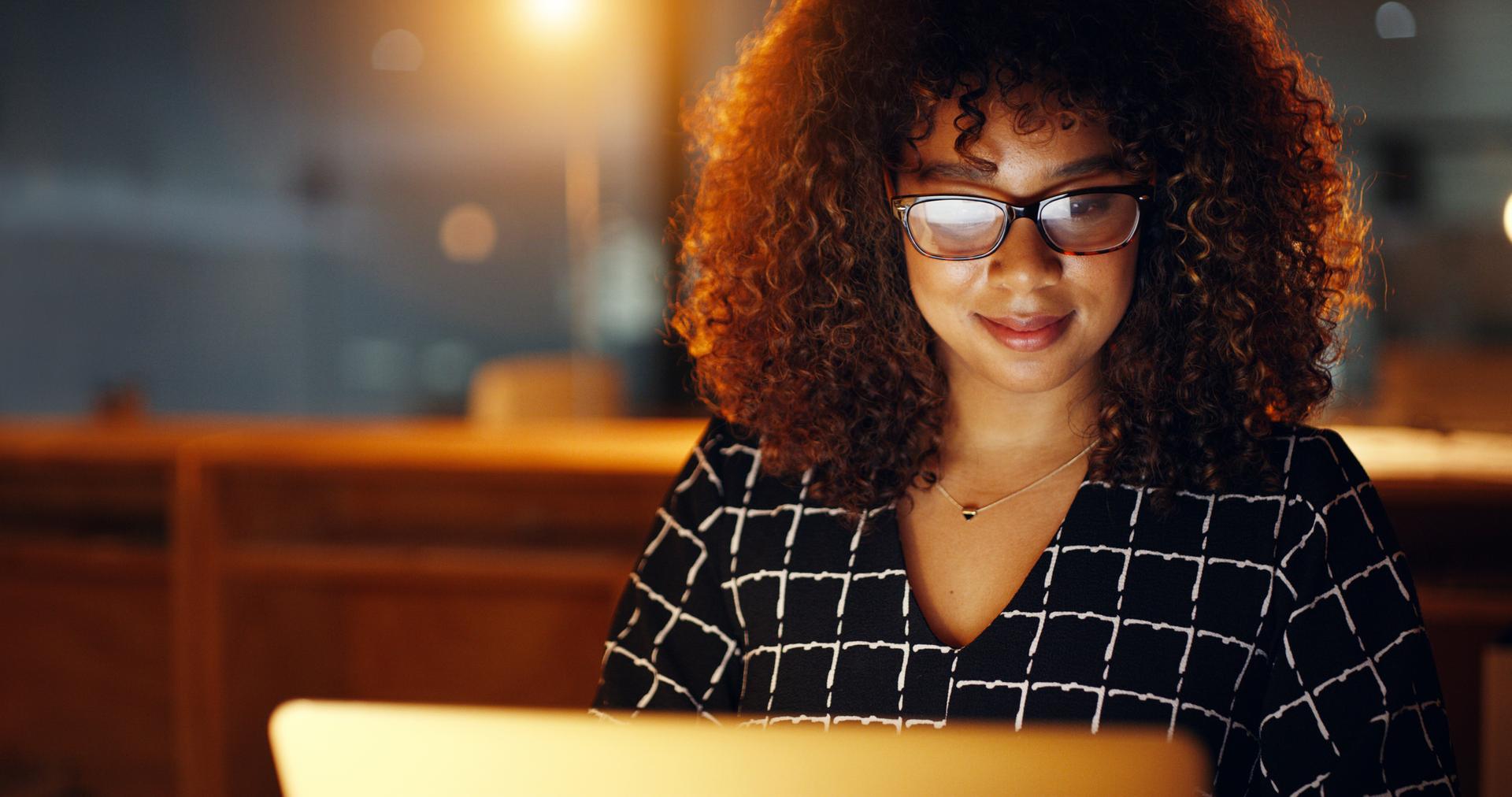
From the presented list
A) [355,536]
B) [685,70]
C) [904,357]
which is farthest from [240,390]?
[904,357]

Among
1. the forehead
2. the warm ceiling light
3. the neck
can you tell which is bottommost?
the neck

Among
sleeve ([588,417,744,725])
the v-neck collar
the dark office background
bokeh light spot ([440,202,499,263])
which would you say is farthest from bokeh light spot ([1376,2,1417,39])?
sleeve ([588,417,744,725])

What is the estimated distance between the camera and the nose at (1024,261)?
3.60 ft

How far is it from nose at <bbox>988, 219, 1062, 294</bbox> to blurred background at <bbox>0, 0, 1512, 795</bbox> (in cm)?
169

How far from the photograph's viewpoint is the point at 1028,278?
43.2 inches

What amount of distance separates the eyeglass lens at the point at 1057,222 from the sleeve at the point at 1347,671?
29 cm

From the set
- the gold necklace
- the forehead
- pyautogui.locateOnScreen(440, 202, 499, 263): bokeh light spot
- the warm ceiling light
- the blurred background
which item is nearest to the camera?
the forehead

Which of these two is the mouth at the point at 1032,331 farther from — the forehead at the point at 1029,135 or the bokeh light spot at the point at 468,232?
the bokeh light spot at the point at 468,232

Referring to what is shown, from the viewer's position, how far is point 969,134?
3.76 ft

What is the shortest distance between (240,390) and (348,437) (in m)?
3.59

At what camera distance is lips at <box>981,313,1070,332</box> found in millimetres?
1115

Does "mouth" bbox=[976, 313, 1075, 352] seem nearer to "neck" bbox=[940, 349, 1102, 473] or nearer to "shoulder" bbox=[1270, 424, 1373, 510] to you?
"neck" bbox=[940, 349, 1102, 473]

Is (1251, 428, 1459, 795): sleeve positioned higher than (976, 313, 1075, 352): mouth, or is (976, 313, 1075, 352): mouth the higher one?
(976, 313, 1075, 352): mouth

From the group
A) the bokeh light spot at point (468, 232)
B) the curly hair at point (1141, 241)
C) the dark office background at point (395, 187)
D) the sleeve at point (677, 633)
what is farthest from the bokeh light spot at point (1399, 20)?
the sleeve at point (677, 633)
